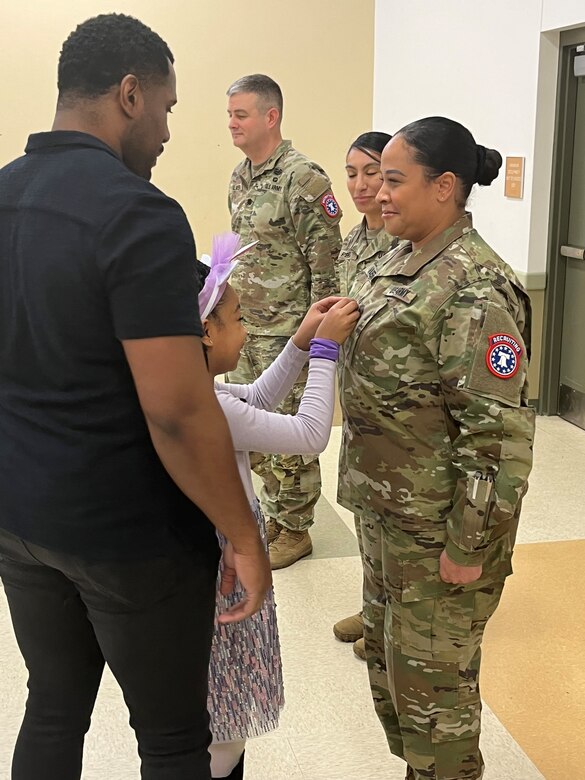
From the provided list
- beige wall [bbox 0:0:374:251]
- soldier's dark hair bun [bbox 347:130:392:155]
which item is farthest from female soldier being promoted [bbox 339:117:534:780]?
beige wall [bbox 0:0:374:251]

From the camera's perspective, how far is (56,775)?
4.81ft

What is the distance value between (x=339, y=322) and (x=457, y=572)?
1.72 feet

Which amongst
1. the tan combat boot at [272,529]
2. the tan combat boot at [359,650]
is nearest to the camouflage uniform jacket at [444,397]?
the tan combat boot at [359,650]

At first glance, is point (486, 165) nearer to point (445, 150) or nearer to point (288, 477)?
point (445, 150)

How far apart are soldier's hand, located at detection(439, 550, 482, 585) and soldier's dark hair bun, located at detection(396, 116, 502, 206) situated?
69 centimetres

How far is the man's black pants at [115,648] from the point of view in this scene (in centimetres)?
131

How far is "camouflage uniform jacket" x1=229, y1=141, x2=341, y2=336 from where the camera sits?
3.20 m

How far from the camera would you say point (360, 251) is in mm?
2771

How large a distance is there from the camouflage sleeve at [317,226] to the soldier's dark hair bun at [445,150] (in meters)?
1.47

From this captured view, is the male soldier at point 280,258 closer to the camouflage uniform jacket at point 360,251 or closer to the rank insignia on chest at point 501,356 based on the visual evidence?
the camouflage uniform jacket at point 360,251

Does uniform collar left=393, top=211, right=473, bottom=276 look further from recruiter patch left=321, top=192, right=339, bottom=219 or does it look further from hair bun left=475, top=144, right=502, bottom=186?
recruiter patch left=321, top=192, right=339, bottom=219

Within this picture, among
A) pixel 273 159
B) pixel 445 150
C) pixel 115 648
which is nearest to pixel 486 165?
pixel 445 150

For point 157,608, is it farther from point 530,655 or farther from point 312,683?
point 530,655

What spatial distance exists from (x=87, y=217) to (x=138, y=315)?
0.50ft
